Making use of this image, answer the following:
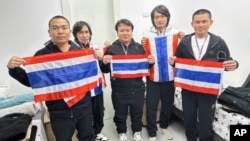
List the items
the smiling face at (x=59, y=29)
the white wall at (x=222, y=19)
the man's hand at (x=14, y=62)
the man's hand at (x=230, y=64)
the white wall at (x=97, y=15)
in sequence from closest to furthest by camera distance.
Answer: the man's hand at (x=14, y=62) < the smiling face at (x=59, y=29) < the man's hand at (x=230, y=64) < the white wall at (x=222, y=19) < the white wall at (x=97, y=15)

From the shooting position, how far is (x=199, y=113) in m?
2.21

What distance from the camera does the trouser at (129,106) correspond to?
2.43 m

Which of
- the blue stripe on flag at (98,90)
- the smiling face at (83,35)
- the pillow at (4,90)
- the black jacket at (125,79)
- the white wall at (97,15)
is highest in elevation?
the white wall at (97,15)

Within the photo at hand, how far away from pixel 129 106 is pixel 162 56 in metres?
0.68

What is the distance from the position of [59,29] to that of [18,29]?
1844mm

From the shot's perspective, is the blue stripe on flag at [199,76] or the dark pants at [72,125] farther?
the blue stripe on flag at [199,76]

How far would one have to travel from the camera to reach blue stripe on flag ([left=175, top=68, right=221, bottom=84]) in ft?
6.82

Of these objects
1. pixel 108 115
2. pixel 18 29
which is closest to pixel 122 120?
pixel 108 115

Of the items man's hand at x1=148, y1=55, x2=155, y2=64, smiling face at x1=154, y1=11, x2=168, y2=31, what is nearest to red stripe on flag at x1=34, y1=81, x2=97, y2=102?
man's hand at x1=148, y1=55, x2=155, y2=64

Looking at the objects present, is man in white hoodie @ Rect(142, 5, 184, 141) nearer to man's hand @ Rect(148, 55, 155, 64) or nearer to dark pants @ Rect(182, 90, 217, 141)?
man's hand @ Rect(148, 55, 155, 64)

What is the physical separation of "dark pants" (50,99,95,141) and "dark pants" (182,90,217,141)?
3.37 feet

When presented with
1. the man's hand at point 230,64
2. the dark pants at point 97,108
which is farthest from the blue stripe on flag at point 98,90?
the man's hand at point 230,64

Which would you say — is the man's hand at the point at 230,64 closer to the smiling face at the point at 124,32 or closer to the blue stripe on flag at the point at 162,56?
the blue stripe on flag at the point at 162,56

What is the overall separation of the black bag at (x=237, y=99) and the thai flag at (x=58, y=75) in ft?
4.54
